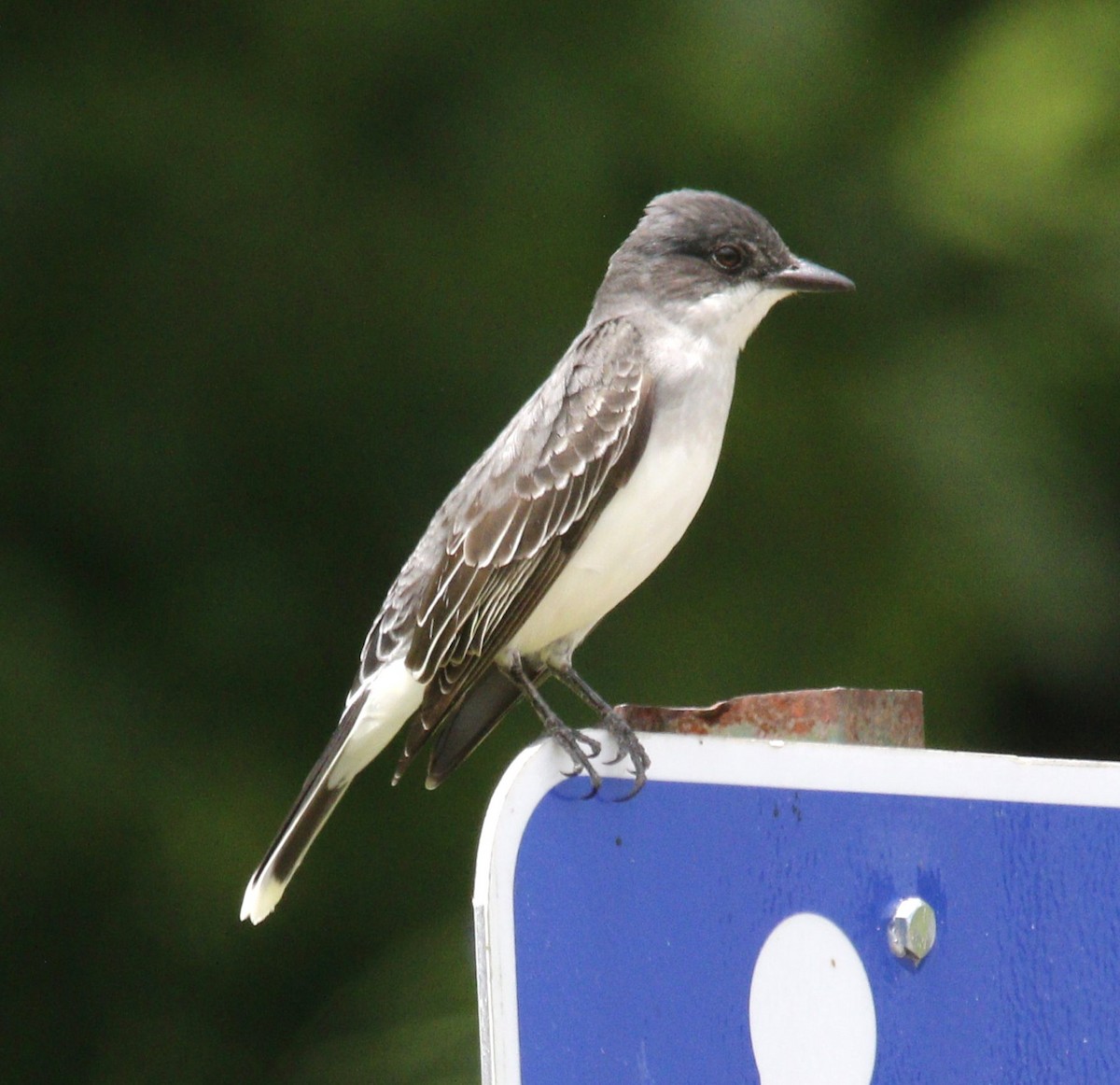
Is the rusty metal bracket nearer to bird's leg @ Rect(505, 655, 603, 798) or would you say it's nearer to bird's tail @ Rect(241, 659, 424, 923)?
bird's leg @ Rect(505, 655, 603, 798)

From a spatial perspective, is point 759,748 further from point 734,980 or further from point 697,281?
point 697,281

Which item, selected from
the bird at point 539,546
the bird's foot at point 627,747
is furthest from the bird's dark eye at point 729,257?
the bird's foot at point 627,747

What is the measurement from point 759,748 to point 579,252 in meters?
2.46

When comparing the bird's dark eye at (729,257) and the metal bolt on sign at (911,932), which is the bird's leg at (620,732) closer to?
the metal bolt on sign at (911,932)

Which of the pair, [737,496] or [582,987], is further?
[737,496]

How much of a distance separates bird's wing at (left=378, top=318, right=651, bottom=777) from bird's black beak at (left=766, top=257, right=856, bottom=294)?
0.34m

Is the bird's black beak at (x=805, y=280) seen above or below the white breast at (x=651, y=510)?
above

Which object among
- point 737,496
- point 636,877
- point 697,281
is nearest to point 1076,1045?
point 636,877

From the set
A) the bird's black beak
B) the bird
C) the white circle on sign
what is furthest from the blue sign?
the bird's black beak

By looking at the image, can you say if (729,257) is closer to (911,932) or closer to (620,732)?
(620,732)

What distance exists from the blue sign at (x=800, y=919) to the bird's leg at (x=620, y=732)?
0.02m

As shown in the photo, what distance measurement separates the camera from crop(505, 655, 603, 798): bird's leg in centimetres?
138

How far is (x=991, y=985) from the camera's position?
1.51 meters

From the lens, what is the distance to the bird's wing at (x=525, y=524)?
2416 millimetres
